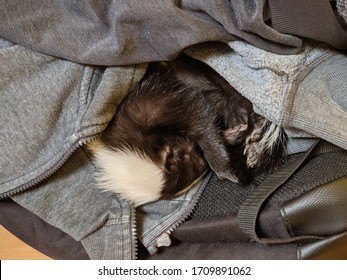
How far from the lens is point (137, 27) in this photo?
2.40 feet

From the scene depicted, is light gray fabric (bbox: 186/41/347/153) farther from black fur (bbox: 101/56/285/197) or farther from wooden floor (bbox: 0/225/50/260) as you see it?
wooden floor (bbox: 0/225/50/260)

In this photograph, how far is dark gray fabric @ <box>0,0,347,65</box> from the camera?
0.70 metres

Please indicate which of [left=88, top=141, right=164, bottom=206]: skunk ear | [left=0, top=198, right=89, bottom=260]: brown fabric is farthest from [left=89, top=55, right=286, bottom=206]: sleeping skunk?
[left=0, top=198, right=89, bottom=260]: brown fabric

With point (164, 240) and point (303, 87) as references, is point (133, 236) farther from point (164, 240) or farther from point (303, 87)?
point (303, 87)

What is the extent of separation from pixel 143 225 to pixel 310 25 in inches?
17.7

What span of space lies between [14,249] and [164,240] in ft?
0.95

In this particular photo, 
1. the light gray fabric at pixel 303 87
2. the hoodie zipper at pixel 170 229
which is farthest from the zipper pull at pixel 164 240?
the light gray fabric at pixel 303 87

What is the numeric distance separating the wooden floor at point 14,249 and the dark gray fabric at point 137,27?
1.28ft

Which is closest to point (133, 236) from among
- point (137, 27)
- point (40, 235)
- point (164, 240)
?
point (164, 240)

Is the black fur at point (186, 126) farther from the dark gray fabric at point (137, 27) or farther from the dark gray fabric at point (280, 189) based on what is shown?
A: the dark gray fabric at point (137, 27)

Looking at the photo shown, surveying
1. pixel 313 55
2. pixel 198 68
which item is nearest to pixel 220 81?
pixel 198 68

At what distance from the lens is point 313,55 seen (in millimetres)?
777

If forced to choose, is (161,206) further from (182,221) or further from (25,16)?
(25,16)

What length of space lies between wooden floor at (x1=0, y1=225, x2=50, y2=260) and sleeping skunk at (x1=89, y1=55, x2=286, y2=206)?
0.69 ft
